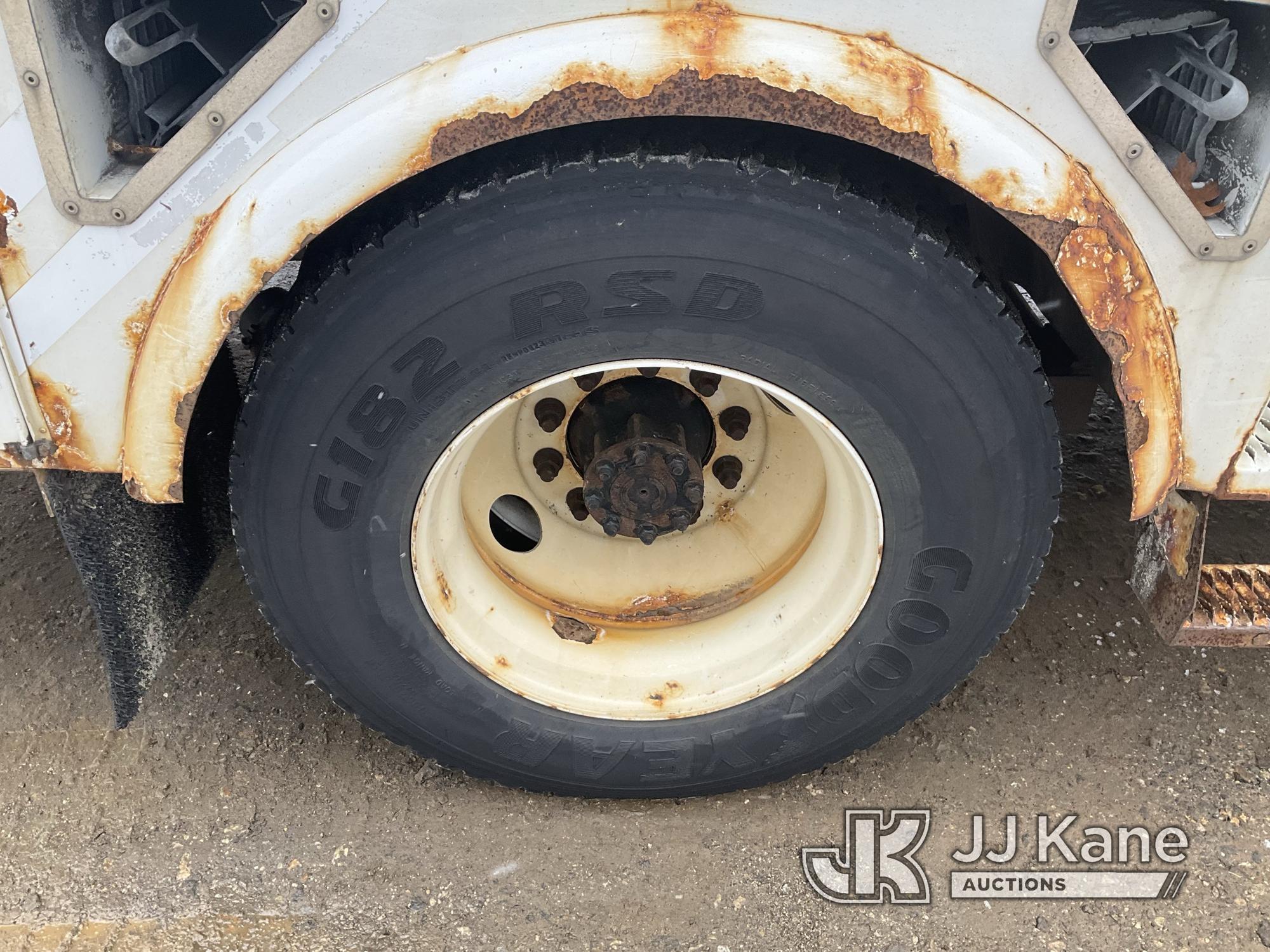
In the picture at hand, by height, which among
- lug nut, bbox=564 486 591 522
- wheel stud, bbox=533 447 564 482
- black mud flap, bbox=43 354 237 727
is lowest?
black mud flap, bbox=43 354 237 727

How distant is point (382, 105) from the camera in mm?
1380

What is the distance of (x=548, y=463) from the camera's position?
2.11 meters

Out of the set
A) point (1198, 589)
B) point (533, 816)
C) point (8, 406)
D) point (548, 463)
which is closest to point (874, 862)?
point (533, 816)

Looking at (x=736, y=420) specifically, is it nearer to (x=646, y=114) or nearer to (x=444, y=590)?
(x=444, y=590)

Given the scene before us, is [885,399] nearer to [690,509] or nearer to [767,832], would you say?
[690,509]

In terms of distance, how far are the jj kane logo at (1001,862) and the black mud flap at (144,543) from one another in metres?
1.43

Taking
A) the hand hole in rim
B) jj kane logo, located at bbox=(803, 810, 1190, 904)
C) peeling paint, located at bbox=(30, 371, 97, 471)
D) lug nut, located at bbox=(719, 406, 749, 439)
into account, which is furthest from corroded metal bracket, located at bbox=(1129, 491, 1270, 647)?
peeling paint, located at bbox=(30, 371, 97, 471)

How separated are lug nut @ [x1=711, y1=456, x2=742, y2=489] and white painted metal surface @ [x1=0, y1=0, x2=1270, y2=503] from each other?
874mm

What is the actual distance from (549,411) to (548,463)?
0.36 ft

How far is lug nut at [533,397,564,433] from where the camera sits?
81.4 inches

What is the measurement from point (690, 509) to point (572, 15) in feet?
3.00

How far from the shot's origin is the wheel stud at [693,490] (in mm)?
1936

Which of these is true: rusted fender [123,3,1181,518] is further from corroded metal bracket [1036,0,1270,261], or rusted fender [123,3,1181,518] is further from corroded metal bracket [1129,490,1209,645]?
corroded metal bracket [1129,490,1209,645]

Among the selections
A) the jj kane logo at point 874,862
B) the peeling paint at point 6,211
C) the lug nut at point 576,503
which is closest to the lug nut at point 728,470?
the lug nut at point 576,503
